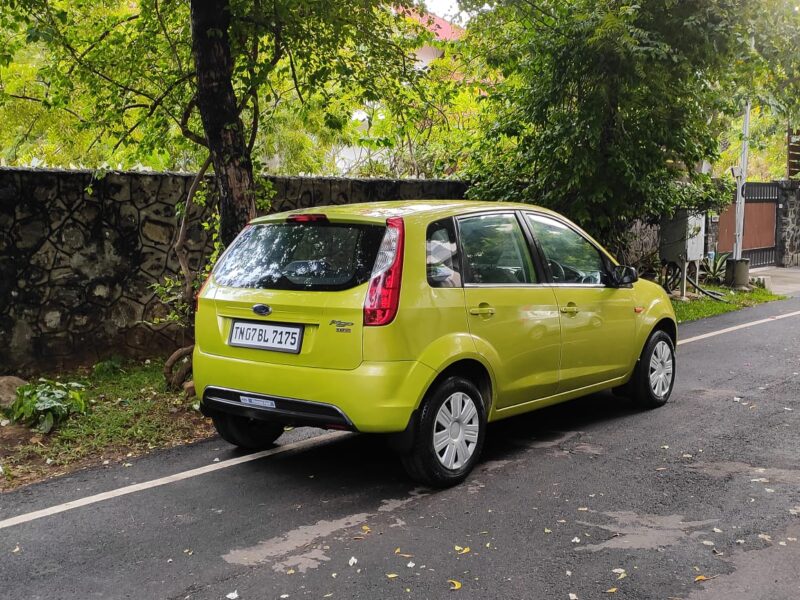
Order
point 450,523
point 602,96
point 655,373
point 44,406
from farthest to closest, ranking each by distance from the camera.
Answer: point 602,96
point 655,373
point 44,406
point 450,523

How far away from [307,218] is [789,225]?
21224mm

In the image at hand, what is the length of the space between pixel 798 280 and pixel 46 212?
1706 centimetres

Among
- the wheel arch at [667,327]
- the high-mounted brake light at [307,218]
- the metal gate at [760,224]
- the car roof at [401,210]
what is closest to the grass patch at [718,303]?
the metal gate at [760,224]

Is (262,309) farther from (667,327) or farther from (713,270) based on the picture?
(713,270)

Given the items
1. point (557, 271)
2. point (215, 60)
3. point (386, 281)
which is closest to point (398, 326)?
point (386, 281)

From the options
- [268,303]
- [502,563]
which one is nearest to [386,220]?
[268,303]

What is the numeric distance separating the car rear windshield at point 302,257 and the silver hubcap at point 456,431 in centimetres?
99

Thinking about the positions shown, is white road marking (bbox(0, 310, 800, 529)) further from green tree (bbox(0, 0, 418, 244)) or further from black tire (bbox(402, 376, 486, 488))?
green tree (bbox(0, 0, 418, 244))

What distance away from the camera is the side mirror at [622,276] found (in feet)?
21.6

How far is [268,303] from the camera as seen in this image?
508 centimetres

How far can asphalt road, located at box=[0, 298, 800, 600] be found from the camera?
3.88 m

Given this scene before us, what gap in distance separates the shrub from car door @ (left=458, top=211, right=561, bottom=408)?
3.48 metres

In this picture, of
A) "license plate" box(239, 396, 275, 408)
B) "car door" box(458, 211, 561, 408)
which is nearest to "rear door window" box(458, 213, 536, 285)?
"car door" box(458, 211, 561, 408)

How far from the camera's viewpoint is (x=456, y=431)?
5223 millimetres
